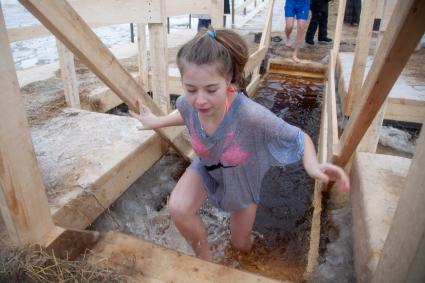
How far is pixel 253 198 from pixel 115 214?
1.06 metres

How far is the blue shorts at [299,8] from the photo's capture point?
624 cm

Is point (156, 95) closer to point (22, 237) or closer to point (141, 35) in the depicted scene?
point (141, 35)

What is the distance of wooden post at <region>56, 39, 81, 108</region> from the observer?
10.1 ft

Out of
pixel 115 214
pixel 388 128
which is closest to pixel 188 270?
pixel 115 214

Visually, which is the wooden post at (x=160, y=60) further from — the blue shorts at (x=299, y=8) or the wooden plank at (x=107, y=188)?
the blue shorts at (x=299, y=8)

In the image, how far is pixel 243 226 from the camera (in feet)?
7.35

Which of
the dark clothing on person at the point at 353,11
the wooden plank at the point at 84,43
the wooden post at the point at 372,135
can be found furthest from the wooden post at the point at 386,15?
the dark clothing on person at the point at 353,11

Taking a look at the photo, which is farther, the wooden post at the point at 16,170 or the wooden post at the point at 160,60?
the wooden post at the point at 160,60

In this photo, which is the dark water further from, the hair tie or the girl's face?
the hair tie

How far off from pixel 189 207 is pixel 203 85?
77 centimetres

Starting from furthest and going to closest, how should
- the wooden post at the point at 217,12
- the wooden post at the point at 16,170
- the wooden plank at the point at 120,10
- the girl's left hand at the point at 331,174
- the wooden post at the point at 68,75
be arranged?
the wooden post at the point at 217,12 < the wooden post at the point at 68,75 < the wooden plank at the point at 120,10 < the girl's left hand at the point at 331,174 < the wooden post at the point at 16,170

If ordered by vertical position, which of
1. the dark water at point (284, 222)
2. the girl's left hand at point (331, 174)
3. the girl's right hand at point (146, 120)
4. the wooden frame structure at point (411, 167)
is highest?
the wooden frame structure at point (411, 167)

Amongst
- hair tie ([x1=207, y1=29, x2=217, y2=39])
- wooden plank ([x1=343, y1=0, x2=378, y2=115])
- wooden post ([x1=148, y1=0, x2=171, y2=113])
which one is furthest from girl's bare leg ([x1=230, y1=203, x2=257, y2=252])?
wooden plank ([x1=343, y1=0, x2=378, y2=115])

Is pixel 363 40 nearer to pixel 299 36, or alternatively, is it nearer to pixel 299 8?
pixel 299 36
